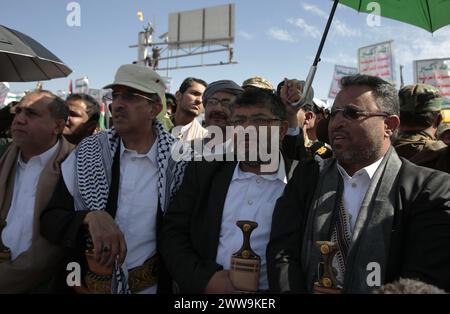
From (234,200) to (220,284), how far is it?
506 millimetres

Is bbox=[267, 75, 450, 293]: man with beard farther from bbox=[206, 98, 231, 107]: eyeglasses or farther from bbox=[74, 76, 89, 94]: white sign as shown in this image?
bbox=[74, 76, 89, 94]: white sign

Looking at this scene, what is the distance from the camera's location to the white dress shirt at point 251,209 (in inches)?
89.8

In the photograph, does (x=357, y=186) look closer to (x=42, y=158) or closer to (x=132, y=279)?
(x=132, y=279)

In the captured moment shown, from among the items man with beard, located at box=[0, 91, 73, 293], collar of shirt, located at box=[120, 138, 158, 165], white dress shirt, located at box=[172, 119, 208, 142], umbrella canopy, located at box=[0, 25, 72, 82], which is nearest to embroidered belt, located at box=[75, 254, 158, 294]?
man with beard, located at box=[0, 91, 73, 293]

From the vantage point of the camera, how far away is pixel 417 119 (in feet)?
9.48

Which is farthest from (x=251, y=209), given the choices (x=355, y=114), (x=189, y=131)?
(x=189, y=131)

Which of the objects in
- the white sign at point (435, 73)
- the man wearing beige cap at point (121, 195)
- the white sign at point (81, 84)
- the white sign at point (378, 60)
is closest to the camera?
the man wearing beige cap at point (121, 195)

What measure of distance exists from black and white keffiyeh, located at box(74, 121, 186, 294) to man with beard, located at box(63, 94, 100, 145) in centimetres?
132

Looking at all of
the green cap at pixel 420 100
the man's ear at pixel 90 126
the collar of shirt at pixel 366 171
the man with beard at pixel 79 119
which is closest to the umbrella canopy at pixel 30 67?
the man with beard at pixel 79 119

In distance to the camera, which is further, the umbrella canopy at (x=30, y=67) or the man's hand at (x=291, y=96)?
the umbrella canopy at (x=30, y=67)

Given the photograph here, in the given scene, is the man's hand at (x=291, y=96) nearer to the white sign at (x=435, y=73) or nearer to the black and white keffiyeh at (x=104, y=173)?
the black and white keffiyeh at (x=104, y=173)

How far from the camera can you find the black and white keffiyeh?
7.92ft

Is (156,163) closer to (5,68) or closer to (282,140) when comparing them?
(282,140)

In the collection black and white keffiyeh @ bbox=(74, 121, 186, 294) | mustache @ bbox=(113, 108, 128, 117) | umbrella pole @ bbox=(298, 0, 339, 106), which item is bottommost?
black and white keffiyeh @ bbox=(74, 121, 186, 294)
